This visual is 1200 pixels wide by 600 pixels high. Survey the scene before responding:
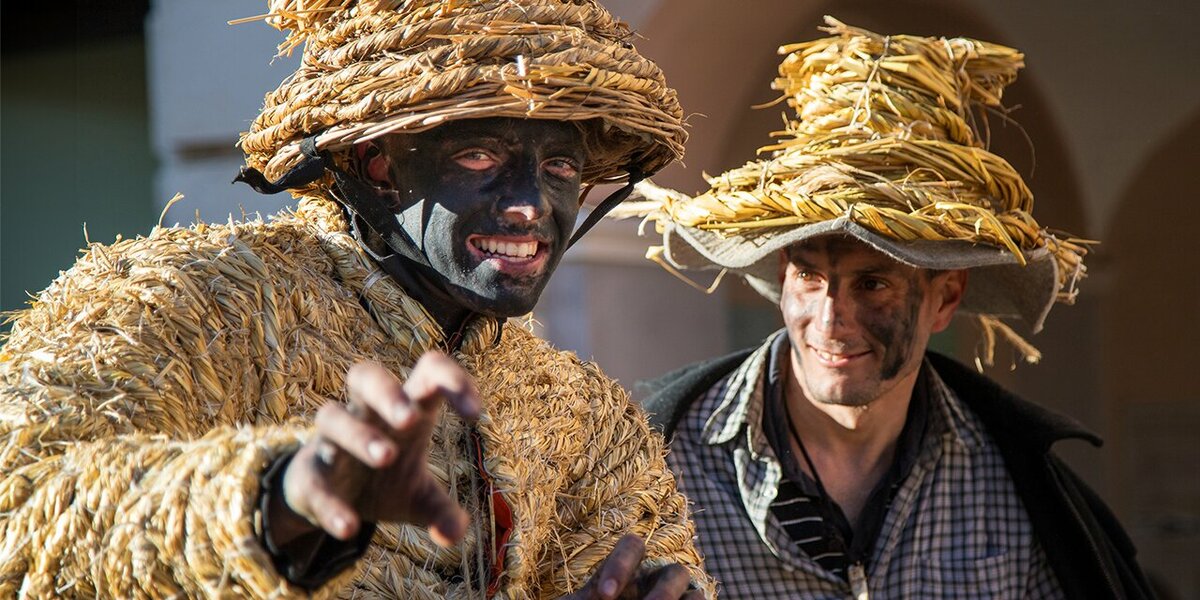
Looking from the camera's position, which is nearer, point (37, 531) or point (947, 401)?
point (37, 531)

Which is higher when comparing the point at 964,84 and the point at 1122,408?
the point at 964,84

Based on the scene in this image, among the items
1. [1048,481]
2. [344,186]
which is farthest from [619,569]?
[1048,481]

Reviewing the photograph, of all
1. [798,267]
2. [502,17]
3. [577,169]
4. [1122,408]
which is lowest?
[1122,408]

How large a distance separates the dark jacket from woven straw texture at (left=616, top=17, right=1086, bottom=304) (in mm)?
391

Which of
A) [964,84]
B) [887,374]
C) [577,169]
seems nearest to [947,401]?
[887,374]

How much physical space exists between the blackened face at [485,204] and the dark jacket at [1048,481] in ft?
4.73

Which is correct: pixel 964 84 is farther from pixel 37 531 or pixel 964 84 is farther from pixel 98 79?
pixel 98 79

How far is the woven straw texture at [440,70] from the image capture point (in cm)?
231

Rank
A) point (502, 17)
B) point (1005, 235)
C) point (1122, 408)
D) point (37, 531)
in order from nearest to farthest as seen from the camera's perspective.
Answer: point (37, 531)
point (502, 17)
point (1005, 235)
point (1122, 408)

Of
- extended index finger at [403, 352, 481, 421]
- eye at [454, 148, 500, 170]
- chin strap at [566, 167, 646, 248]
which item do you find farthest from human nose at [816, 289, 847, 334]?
extended index finger at [403, 352, 481, 421]

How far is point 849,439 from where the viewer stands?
12.8ft

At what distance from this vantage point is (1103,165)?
7.34 meters

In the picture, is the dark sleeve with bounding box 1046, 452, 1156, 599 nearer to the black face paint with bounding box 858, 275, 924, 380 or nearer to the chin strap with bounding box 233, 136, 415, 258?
the black face paint with bounding box 858, 275, 924, 380

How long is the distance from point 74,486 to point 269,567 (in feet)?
1.02
